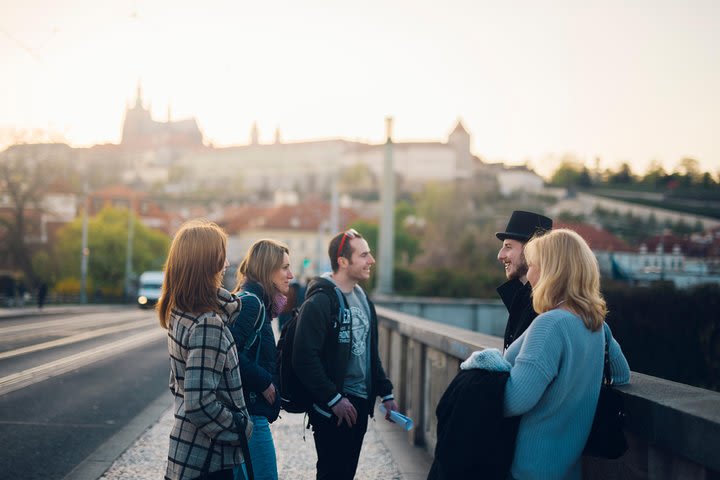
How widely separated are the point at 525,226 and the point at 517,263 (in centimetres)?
20

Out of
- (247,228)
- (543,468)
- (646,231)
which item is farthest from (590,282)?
(247,228)

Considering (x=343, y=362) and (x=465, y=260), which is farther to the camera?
(x=465, y=260)

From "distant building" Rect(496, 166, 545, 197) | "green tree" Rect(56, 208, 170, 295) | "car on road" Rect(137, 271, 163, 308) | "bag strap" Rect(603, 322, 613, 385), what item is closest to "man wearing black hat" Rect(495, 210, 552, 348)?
"bag strap" Rect(603, 322, 613, 385)

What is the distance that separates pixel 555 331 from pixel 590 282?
0.29 metres

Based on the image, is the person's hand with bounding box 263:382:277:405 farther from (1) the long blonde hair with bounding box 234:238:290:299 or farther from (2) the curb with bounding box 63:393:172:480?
(2) the curb with bounding box 63:393:172:480

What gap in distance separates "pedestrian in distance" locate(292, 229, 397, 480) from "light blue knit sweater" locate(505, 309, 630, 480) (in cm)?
171

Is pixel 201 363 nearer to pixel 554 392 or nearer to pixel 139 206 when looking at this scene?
pixel 554 392

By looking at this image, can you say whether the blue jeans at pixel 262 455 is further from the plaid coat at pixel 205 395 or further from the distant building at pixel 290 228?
the distant building at pixel 290 228

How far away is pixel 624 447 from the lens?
131 inches

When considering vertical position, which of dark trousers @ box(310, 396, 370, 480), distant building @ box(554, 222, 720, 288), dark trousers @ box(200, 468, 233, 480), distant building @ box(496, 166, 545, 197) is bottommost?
distant building @ box(554, 222, 720, 288)

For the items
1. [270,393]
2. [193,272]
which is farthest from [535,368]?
[270,393]

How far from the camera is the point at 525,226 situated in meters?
4.34

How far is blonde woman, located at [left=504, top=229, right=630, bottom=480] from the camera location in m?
3.21

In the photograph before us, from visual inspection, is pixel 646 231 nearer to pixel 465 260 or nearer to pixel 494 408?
pixel 465 260
